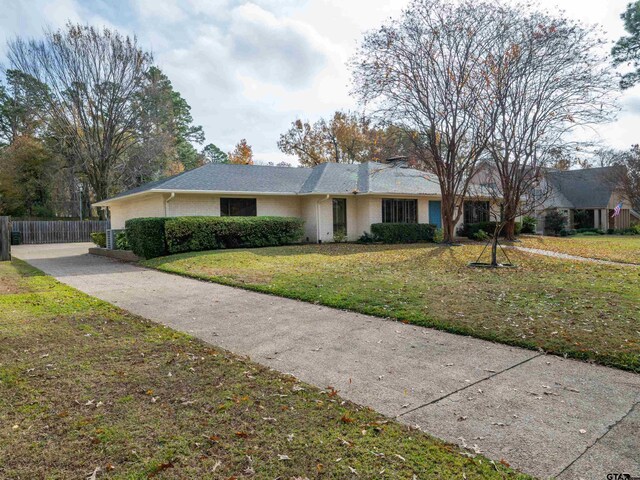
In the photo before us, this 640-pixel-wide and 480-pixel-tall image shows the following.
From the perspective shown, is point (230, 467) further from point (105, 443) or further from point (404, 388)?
point (404, 388)

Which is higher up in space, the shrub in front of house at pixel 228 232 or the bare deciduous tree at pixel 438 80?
the bare deciduous tree at pixel 438 80

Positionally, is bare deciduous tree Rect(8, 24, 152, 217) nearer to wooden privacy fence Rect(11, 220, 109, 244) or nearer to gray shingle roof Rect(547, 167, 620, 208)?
wooden privacy fence Rect(11, 220, 109, 244)

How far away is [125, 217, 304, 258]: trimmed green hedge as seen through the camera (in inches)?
579

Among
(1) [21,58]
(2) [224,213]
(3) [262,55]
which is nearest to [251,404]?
(3) [262,55]

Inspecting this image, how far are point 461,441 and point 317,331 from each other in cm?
288

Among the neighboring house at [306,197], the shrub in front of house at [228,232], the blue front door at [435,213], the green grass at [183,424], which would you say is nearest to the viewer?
the green grass at [183,424]

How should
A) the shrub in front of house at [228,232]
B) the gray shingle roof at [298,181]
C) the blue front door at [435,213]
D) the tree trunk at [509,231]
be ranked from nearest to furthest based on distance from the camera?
the shrub in front of house at [228,232] < the gray shingle roof at [298,181] < the tree trunk at [509,231] < the blue front door at [435,213]

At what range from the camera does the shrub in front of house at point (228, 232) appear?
14.9m

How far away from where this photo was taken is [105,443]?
8.82ft

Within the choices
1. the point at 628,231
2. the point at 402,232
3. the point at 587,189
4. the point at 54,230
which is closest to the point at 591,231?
the point at 628,231

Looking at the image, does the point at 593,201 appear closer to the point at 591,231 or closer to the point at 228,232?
the point at 591,231

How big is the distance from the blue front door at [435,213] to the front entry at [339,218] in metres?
4.92

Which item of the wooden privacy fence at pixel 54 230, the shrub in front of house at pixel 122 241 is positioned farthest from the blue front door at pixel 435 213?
the wooden privacy fence at pixel 54 230

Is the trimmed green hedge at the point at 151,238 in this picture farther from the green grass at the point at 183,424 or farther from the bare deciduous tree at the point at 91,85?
the bare deciduous tree at the point at 91,85
